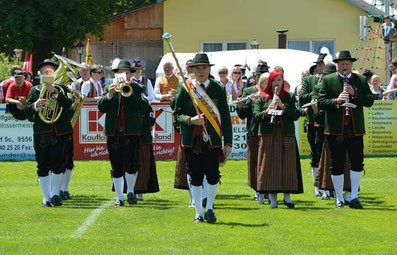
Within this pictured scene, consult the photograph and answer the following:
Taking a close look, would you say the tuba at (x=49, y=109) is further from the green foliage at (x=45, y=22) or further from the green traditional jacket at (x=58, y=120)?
the green foliage at (x=45, y=22)

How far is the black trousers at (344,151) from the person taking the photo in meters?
14.5

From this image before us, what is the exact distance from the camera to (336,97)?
14.5m

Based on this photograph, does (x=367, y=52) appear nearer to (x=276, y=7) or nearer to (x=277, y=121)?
(x=276, y=7)

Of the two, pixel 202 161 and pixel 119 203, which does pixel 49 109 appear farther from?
pixel 202 161

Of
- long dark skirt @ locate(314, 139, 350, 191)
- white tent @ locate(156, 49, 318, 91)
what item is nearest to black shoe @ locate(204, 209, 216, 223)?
long dark skirt @ locate(314, 139, 350, 191)

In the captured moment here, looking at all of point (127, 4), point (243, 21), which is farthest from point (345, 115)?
point (127, 4)

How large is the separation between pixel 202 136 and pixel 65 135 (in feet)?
10.4

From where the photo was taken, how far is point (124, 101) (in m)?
15.0

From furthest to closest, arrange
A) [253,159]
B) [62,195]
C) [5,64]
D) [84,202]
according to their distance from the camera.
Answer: [5,64] < [62,195] < [84,202] < [253,159]

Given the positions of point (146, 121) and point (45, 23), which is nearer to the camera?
point (146, 121)

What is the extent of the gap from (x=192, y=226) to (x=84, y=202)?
3511mm

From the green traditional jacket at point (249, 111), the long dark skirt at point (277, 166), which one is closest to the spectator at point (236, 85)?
the green traditional jacket at point (249, 111)

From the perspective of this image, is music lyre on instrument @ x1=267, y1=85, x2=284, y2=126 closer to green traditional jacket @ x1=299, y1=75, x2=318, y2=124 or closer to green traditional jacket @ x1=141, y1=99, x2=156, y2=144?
green traditional jacket @ x1=299, y1=75, x2=318, y2=124

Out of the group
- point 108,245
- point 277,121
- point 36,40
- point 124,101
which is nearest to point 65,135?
point 124,101
